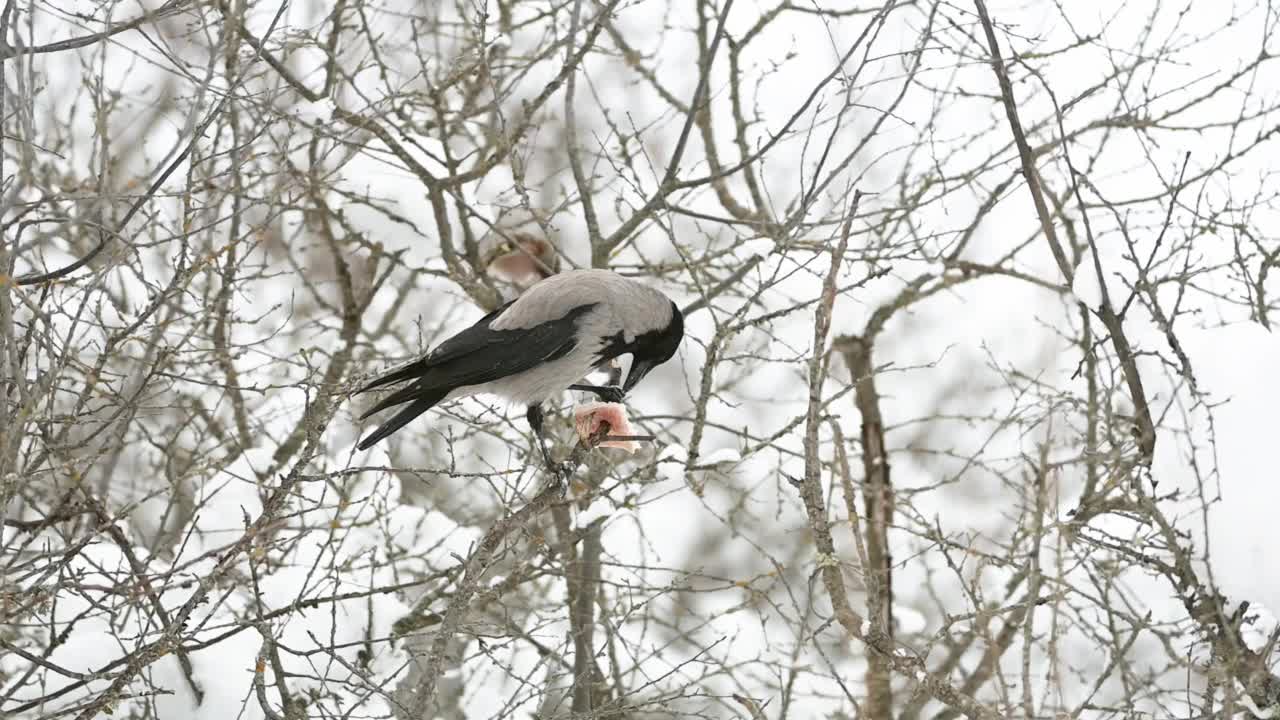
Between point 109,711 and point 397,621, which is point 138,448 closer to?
point 397,621

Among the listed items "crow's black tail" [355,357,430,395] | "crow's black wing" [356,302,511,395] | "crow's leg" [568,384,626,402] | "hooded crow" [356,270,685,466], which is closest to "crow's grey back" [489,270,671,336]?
"hooded crow" [356,270,685,466]

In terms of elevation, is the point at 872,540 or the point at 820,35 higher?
the point at 820,35

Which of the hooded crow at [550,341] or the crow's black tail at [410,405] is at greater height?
the hooded crow at [550,341]

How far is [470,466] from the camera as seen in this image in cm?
843

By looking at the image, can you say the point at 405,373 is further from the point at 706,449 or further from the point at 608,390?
the point at 706,449

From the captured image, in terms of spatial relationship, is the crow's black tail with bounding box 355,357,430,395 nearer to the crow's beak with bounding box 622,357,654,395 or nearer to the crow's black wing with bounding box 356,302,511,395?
the crow's black wing with bounding box 356,302,511,395

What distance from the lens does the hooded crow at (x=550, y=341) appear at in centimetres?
462

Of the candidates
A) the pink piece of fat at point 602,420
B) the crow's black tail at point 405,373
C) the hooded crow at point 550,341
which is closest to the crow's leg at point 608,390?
the hooded crow at point 550,341

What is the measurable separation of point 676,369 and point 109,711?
→ 7.06 meters

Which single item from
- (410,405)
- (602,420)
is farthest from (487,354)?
(602,420)

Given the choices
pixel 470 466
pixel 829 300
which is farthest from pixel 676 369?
pixel 829 300

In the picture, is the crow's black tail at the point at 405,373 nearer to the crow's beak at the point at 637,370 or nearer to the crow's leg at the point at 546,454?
the crow's leg at the point at 546,454


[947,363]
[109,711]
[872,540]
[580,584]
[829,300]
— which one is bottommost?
[109,711]

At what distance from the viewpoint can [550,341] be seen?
187 inches
